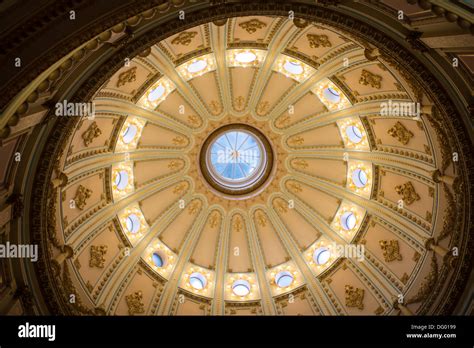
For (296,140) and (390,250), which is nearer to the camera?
(390,250)

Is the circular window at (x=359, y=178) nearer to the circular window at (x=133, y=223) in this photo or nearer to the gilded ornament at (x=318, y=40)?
the gilded ornament at (x=318, y=40)

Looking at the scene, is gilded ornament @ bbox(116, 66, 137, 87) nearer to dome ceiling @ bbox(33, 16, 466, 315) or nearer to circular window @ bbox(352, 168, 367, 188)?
dome ceiling @ bbox(33, 16, 466, 315)

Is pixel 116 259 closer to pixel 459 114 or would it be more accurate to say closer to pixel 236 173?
pixel 236 173

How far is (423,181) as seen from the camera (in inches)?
744

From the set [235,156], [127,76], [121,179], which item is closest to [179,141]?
[235,156]

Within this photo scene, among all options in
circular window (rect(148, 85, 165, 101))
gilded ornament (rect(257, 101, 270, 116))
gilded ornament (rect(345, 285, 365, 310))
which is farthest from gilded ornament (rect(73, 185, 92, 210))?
gilded ornament (rect(345, 285, 365, 310))

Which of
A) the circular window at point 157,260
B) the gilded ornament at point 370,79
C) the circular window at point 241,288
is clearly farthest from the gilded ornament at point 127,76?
the circular window at point 241,288

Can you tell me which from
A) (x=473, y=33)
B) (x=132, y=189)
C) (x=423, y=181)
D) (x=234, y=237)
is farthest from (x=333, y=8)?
(x=234, y=237)

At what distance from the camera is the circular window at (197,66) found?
852 inches

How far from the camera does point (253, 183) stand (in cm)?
2706

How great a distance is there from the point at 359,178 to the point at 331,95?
14.0 feet

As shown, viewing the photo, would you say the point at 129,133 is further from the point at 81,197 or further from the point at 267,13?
the point at 267,13

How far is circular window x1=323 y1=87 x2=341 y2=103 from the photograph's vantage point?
22.1 m

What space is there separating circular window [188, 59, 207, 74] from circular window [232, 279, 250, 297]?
426 inches
